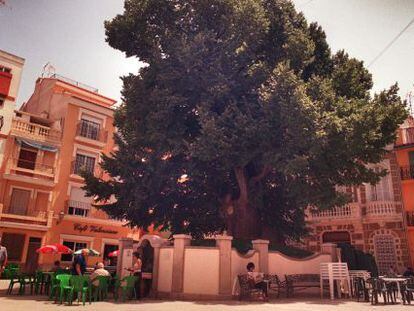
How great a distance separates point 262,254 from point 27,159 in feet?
71.2

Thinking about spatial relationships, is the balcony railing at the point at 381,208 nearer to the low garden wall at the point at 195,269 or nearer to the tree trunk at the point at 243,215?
the tree trunk at the point at 243,215

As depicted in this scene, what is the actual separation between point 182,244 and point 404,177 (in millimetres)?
18538

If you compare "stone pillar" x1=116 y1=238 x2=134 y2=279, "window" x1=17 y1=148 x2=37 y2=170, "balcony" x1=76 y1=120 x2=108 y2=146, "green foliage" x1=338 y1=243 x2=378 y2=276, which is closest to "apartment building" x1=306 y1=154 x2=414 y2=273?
"green foliage" x1=338 y1=243 x2=378 y2=276

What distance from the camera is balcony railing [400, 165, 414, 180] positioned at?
2603 cm

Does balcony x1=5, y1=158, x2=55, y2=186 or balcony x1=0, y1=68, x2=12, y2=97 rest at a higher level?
balcony x1=0, y1=68, x2=12, y2=97

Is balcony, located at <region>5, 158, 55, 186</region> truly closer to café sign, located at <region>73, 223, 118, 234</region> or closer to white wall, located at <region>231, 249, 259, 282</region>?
café sign, located at <region>73, 223, 118, 234</region>

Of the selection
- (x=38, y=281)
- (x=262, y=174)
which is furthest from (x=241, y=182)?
(x=38, y=281)

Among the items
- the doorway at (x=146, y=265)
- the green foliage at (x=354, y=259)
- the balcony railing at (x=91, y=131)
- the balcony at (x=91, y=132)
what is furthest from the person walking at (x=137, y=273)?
the balcony railing at (x=91, y=131)

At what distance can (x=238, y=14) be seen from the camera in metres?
16.3

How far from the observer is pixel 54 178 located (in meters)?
30.5

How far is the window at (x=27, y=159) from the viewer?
96.3 feet

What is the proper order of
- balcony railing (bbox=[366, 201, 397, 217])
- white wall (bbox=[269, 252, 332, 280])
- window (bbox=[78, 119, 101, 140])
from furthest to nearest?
window (bbox=[78, 119, 101, 140]) < balcony railing (bbox=[366, 201, 397, 217]) < white wall (bbox=[269, 252, 332, 280])

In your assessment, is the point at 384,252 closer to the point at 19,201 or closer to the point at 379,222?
the point at 379,222

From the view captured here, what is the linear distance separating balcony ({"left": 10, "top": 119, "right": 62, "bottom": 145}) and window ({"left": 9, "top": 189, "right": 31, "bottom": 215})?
4.22m
